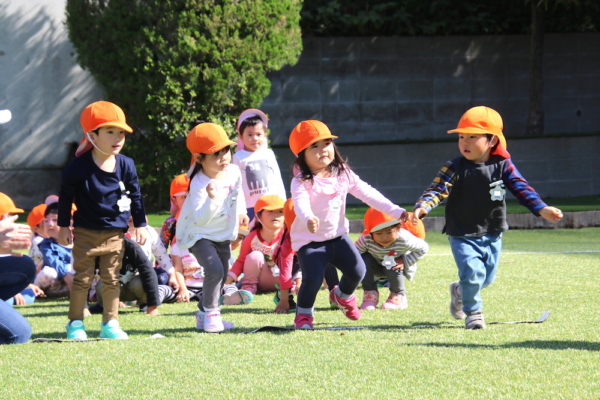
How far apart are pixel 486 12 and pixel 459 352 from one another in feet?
44.5

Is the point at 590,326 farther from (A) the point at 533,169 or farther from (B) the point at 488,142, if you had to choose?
(A) the point at 533,169

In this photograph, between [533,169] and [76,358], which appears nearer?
[76,358]

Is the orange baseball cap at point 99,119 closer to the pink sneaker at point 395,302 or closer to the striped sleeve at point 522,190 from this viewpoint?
the pink sneaker at point 395,302

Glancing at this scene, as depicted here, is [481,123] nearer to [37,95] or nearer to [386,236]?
[386,236]

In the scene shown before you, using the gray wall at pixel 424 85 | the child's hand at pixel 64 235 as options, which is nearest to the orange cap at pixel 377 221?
the child's hand at pixel 64 235

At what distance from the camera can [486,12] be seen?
16.8 metres

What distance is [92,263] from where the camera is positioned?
5.19 metres

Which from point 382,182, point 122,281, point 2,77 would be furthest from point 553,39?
point 122,281

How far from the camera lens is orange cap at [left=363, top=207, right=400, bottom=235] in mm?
6145

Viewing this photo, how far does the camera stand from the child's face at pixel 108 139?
201 inches

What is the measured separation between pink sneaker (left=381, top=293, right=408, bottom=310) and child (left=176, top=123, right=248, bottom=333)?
127cm

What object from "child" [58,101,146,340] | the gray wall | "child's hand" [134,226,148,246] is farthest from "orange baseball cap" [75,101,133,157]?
the gray wall

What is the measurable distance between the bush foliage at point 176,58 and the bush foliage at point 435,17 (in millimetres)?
2340

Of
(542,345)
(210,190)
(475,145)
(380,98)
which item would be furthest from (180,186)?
(380,98)
